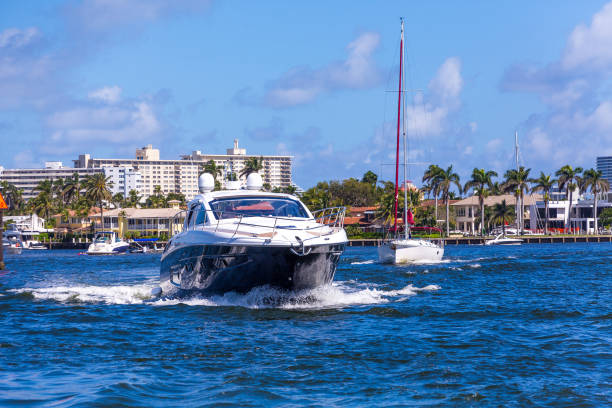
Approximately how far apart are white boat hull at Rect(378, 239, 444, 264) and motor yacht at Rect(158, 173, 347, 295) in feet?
65.4

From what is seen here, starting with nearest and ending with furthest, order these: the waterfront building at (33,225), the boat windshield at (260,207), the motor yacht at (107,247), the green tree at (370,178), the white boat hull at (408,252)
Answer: the boat windshield at (260,207) → the white boat hull at (408,252) → the motor yacht at (107,247) → the waterfront building at (33,225) → the green tree at (370,178)

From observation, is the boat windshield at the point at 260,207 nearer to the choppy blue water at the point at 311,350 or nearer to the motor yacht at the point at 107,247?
the choppy blue water at the point at 311,350

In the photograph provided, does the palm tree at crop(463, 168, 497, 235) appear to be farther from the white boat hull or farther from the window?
the window

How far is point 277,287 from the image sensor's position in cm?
1622

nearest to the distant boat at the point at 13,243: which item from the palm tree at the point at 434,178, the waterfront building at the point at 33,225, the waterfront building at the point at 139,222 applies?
the waterfront building at the point at 33,225

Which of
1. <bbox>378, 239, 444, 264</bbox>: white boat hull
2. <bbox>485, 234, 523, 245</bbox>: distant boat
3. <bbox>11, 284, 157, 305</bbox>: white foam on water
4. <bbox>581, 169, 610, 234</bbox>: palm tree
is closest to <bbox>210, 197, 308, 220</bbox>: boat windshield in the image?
<bbox>11, 284, 157, 305</bbox>: white foam on water

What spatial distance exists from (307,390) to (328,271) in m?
7.63

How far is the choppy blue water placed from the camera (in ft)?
29.9

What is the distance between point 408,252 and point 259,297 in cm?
2299

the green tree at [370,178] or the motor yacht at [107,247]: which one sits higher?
the green tree at [370,178]

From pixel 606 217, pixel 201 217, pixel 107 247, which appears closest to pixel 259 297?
pixel 201 217

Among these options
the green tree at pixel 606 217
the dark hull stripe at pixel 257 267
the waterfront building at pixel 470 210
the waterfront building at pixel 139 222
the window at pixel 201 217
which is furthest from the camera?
the green tree at pixel 606 217

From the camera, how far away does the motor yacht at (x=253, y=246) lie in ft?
51.5

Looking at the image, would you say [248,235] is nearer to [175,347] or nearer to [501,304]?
[175,347]
